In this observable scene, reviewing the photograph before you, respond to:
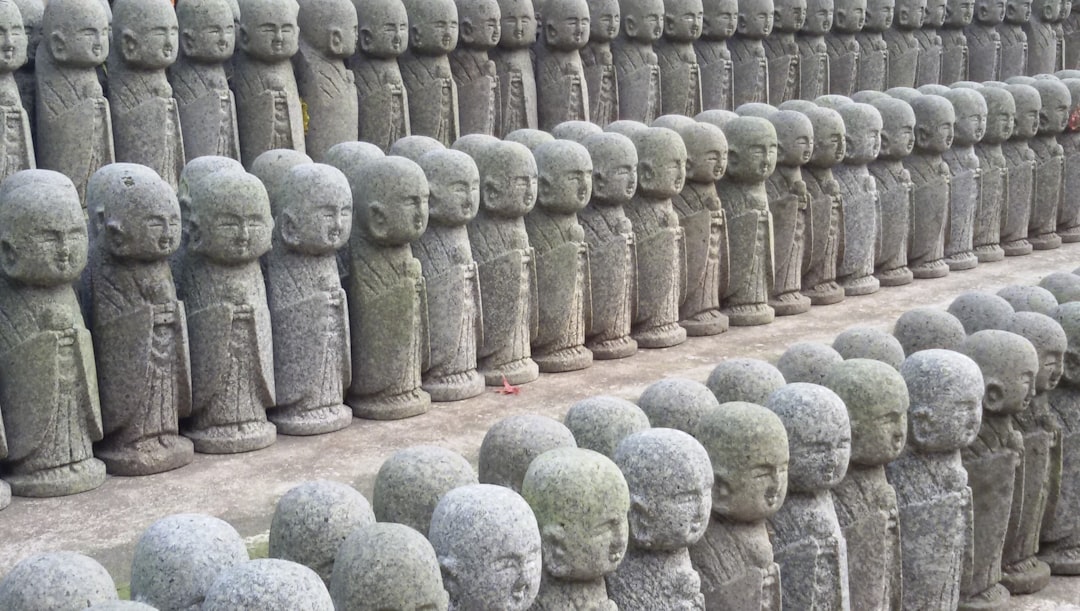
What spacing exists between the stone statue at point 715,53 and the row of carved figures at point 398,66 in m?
0.02

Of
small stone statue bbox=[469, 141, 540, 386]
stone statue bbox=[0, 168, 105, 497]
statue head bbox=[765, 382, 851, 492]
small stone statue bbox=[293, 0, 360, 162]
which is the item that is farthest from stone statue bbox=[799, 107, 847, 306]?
stone statue bbox=[0, 168, 105, 497]

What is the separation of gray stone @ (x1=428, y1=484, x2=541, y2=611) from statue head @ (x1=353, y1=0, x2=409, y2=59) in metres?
5.66

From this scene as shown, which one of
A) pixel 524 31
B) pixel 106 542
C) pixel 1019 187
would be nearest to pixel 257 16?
pixel 524 31

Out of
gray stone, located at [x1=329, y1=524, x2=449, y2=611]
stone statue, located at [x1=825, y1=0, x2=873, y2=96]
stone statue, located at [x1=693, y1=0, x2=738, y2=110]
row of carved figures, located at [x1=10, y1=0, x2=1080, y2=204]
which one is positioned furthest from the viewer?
stone statue, located at [x1=825, y1=0, x2=873, y2=96]

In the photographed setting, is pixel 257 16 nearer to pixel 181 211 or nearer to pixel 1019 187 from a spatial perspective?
pixel 181 211

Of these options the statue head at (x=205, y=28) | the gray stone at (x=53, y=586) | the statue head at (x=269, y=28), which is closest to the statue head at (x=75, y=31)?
the statue head at (x=205, y=28)

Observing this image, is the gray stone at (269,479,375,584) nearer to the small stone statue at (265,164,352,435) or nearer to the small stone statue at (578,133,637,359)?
the small stone statue at (265,164,352,435)

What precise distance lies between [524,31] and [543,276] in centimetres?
312

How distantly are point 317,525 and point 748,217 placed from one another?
4892 millimetres

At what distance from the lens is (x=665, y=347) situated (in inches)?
336

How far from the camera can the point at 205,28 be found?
870 cm

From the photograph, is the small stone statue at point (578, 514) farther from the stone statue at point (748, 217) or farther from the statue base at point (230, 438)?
the stone statue at point (748, 217)

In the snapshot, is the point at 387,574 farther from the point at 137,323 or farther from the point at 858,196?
the point at 858,196

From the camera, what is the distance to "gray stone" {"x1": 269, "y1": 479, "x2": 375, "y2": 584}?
4.52m
